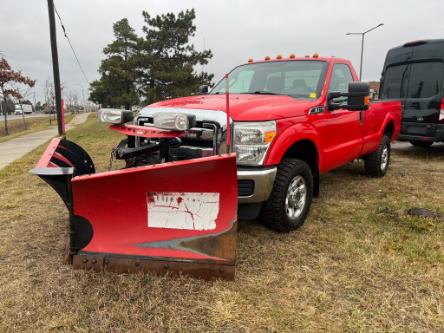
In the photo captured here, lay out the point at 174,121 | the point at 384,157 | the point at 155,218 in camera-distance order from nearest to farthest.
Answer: the point at 155,218 → the point at 174,121 → the point at 384,157

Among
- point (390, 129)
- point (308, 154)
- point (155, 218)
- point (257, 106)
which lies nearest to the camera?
point (155, 218)

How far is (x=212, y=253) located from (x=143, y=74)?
65.1ft

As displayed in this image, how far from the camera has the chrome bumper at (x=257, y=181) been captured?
324 centimetres

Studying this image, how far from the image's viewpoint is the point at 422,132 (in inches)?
324

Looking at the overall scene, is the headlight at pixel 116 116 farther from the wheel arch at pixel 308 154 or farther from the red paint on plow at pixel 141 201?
the wheel arch at pixel 308 154

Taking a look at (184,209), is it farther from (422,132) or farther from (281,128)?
(422,132)

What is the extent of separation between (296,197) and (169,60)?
19.0 m

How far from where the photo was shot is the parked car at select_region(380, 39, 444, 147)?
7945 millimetres

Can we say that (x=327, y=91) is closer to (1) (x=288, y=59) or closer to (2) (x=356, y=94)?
(2) (x=356, y=94)

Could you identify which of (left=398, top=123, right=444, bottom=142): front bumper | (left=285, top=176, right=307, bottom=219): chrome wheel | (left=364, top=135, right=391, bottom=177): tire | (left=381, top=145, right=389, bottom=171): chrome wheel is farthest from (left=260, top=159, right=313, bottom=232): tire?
(left=398, top=123, right=444, bottom=142): front bumper

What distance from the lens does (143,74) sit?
21.3 meters

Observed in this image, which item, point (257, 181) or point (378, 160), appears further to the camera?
point (378, 160)

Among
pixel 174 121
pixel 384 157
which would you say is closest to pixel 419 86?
pixel 384 157

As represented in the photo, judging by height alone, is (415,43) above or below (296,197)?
above
